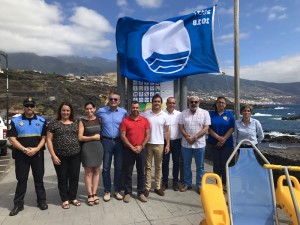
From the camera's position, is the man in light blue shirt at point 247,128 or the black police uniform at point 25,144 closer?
the black police uniform at point 25,144

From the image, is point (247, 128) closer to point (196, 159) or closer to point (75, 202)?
point (196, 159)

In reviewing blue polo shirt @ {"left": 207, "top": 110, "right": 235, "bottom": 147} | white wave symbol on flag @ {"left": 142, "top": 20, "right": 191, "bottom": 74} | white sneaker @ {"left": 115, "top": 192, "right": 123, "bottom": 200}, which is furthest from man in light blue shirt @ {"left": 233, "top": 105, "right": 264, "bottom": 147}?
white sneaker @ {"left": 115, "top": 192, "right": 123, "bottom": 200}

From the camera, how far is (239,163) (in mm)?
3920

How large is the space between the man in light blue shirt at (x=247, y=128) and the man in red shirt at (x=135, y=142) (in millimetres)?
1728

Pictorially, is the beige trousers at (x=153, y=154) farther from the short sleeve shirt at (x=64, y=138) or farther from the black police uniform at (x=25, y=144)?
the black police uniform at (x=25, y=144)

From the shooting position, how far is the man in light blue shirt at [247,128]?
5.45 meters

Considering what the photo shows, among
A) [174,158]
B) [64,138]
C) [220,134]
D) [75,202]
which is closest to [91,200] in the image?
[75,202]

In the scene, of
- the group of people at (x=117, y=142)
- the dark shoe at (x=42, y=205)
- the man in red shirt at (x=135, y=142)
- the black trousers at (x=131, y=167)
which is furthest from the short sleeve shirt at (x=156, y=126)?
the dark shoe at (x=42, y=205)

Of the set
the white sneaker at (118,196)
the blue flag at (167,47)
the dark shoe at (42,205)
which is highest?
the blue flag at (167,47)

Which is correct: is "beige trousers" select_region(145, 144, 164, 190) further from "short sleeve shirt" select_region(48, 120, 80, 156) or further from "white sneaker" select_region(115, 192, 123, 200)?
"short sleeve shirt" select_region(48, 120, 80, 156)

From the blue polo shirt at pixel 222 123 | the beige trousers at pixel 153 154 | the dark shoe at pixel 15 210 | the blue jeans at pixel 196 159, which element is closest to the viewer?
the dark shoe at pixel 15 210

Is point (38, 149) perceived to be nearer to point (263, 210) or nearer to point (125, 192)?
point (125, 192)

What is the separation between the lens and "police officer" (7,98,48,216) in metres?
4.90

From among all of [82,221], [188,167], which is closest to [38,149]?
[82,221]
